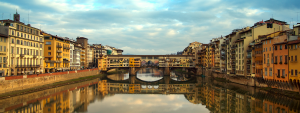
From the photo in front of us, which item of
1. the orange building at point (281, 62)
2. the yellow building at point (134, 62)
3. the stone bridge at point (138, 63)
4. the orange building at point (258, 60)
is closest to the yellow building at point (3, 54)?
the orange building at point (281, 62)

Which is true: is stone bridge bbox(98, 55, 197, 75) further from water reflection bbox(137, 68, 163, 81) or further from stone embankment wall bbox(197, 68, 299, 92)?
stone embankment wall bbox(197, 68, 299, 92)

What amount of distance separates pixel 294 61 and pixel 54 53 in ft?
145

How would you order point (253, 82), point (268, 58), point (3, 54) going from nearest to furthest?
point (3, 54)
point (268, 58)
point (253, 82)

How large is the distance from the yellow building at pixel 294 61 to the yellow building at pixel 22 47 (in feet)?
130

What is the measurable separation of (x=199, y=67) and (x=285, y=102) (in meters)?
52.5

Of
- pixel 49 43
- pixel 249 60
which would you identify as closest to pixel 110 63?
pixel 49 43

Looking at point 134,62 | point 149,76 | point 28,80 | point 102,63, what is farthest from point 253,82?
point 102,63

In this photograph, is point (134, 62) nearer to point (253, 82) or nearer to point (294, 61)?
point (253, 82)

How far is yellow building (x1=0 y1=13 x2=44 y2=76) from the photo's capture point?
36.0 metres

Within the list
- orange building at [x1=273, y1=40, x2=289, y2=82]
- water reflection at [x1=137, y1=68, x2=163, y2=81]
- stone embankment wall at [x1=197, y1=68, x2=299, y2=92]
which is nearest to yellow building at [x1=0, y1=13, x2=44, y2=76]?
water reflection at [x1=137, y1=68, x2=163, y2=81]

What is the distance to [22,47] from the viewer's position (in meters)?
39.1

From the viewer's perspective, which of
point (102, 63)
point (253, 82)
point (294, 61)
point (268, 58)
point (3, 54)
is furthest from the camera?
point (102, 63)

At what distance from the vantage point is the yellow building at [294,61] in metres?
27.9

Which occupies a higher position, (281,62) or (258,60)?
(258,60)
